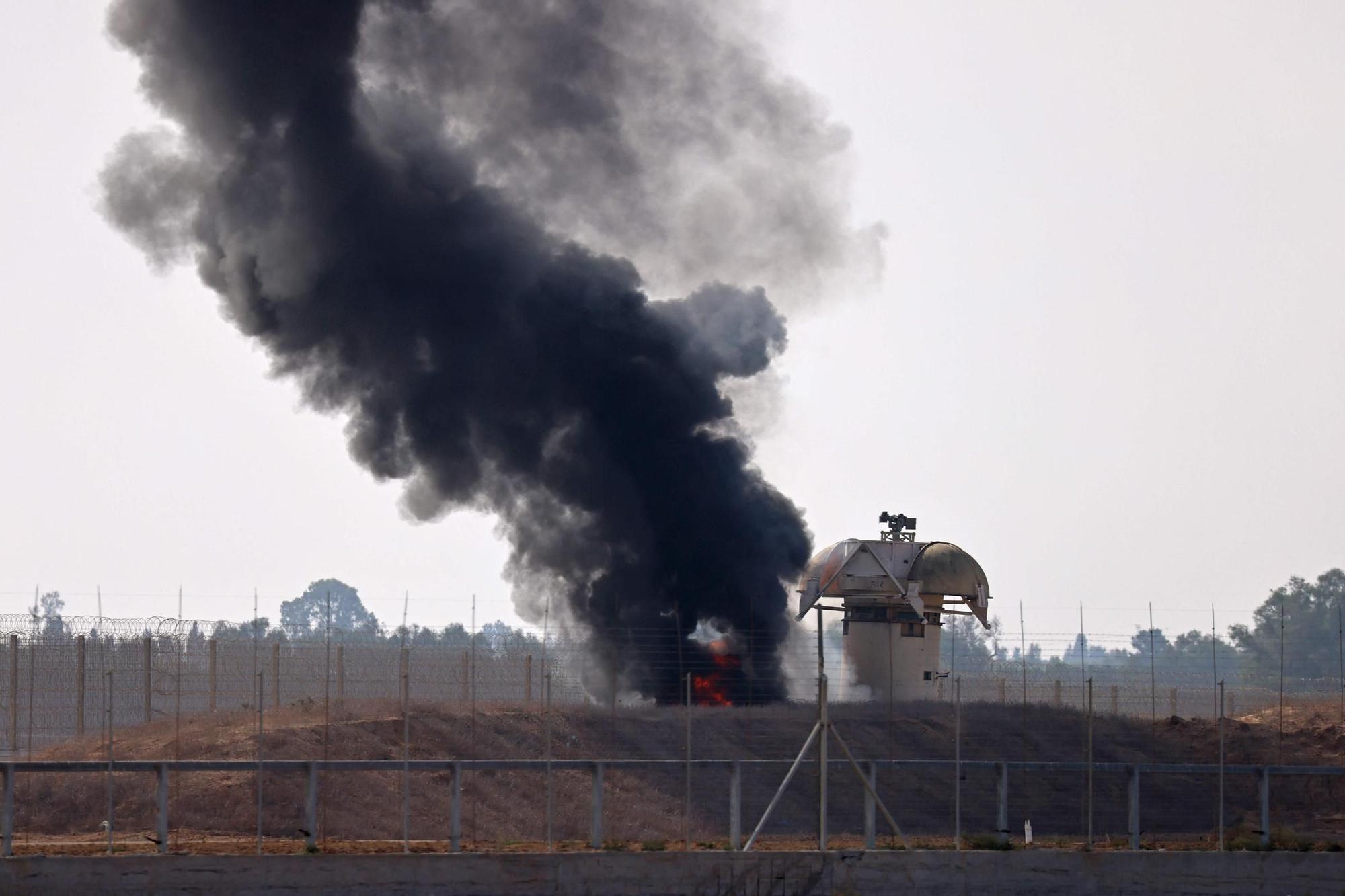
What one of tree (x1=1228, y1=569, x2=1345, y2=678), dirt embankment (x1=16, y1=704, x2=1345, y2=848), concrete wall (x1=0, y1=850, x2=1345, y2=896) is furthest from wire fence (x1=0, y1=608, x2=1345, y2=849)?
tree (x1=1228, y1=569, x2=1345, y2=678)

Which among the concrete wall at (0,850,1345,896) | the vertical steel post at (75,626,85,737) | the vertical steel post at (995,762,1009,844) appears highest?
the vertical steel post at (75,626,85,737)

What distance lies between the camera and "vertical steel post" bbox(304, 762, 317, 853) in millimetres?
25547

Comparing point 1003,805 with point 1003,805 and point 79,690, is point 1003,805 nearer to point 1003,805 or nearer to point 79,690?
point 1003,805

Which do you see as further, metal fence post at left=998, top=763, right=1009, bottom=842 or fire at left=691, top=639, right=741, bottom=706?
fire at left=691, top=639, right=741, bottom=706

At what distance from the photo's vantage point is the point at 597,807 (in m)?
26.7

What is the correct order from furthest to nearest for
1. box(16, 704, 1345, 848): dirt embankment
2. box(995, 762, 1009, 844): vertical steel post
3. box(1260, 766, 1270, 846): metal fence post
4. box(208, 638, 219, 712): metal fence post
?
1. box(208, 638, 219, 712): metal fence post
2. box(16, 704, 1345, 848): dirt embankment
3. box(1260, 766, 1270, 846): metal fence post
4. box(995, 762, 1009, 844): vertical steel post

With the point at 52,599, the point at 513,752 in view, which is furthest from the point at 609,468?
the point at 52,599

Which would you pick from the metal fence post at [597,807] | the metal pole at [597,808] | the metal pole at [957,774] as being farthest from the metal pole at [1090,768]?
the metal fence post at [597,807]

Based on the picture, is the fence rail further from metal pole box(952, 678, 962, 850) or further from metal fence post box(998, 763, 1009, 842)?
metal pole box(952, 678, 962, 850)

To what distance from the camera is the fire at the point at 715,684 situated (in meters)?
47.4

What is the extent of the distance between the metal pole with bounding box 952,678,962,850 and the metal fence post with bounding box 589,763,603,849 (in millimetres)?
5250

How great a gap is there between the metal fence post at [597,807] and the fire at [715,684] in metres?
19.2

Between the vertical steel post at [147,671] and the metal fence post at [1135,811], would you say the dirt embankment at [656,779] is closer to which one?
the vertical steel post at [147,671]

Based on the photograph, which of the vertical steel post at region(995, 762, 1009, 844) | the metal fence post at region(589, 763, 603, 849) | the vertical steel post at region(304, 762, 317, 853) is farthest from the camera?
the vertical steel post at region(995, 762, 1009, 844)
